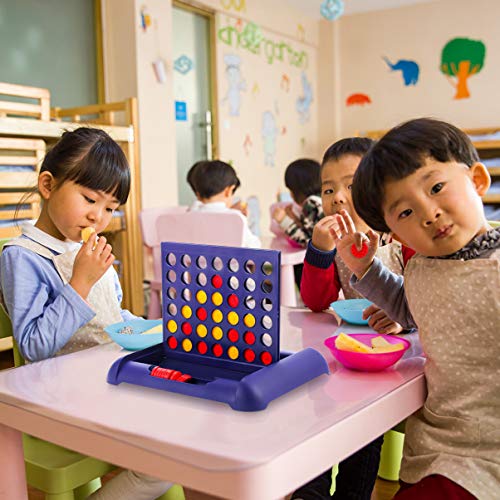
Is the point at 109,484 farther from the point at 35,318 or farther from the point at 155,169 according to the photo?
the point at 155,169

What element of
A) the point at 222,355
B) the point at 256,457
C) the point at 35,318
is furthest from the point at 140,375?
the point at 35,318

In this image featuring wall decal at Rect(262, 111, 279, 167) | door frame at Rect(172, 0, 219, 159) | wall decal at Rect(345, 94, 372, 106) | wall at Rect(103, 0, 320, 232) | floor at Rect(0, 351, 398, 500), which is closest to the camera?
floor at Rect(0, 351, 398, 500)

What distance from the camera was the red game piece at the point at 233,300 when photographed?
78 cm

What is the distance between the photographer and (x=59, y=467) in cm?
96

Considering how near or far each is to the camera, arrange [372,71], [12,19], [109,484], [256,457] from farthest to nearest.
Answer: [372,71], [12,19], [109,484], [256,457]

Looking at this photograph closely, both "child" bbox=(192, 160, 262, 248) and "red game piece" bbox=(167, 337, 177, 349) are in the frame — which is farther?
"child" bbox=(192, 160, 262, 248)

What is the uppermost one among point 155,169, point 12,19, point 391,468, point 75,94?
point 12,19

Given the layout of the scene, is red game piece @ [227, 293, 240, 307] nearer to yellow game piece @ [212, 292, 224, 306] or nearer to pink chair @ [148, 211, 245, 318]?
yellow game piece @ [212, 292, 224, 306]

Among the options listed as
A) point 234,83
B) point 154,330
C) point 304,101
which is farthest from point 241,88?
point 154,330

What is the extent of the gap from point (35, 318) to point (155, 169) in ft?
10.6

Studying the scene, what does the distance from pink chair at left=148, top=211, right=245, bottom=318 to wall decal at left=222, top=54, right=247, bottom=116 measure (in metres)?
2.84

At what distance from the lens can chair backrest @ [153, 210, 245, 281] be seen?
2.31 m

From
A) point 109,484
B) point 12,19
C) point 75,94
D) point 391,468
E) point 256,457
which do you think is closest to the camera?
point 256,457

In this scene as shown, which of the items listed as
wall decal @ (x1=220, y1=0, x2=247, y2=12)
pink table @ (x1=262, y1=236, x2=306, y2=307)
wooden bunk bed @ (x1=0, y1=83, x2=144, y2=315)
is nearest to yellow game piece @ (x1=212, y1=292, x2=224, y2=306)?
pink table @ (x1=262, y1=236, x2=306, y2=307)
